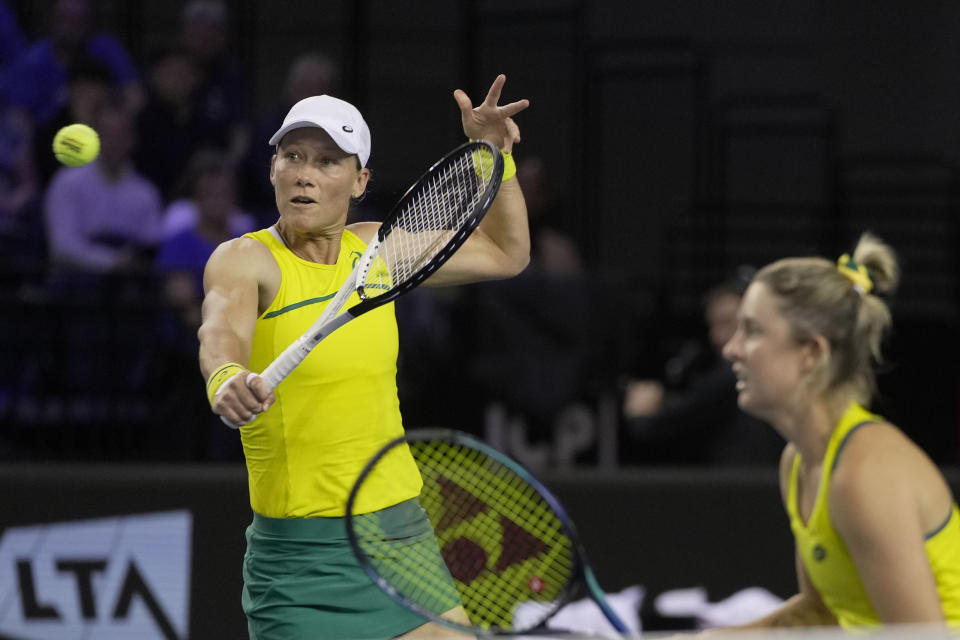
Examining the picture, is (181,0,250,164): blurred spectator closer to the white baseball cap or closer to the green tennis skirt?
the white baseball cap

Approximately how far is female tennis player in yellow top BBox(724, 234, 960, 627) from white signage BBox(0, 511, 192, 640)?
2.56 metres

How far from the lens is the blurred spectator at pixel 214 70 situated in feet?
22.3

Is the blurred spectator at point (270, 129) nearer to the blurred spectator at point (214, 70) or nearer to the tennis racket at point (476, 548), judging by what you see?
the blurred spectator at point (214, 70)

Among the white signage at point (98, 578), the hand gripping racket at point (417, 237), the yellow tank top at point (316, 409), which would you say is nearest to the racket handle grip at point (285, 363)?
the hand gripping racket at point (417, 237)

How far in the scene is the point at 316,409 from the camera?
2.95 metres

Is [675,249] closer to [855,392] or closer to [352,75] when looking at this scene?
[352,75]

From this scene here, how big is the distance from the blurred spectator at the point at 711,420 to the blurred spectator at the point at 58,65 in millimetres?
2863

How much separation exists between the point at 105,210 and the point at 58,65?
0.86m

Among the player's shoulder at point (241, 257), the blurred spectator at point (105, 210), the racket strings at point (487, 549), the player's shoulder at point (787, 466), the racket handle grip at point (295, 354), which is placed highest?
the blurred spectator at point (105, 210)

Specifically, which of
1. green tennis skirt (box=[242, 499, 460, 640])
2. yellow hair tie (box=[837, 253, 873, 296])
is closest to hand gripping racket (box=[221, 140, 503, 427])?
green tennis skirt (box=[242, 499, 460, 640])

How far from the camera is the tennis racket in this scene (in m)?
2.95

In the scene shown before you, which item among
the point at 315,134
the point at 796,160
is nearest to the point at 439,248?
the point at 315,134

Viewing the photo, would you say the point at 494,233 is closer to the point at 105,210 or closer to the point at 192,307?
the point at 192,307

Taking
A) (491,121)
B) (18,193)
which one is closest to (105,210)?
(18,193)
